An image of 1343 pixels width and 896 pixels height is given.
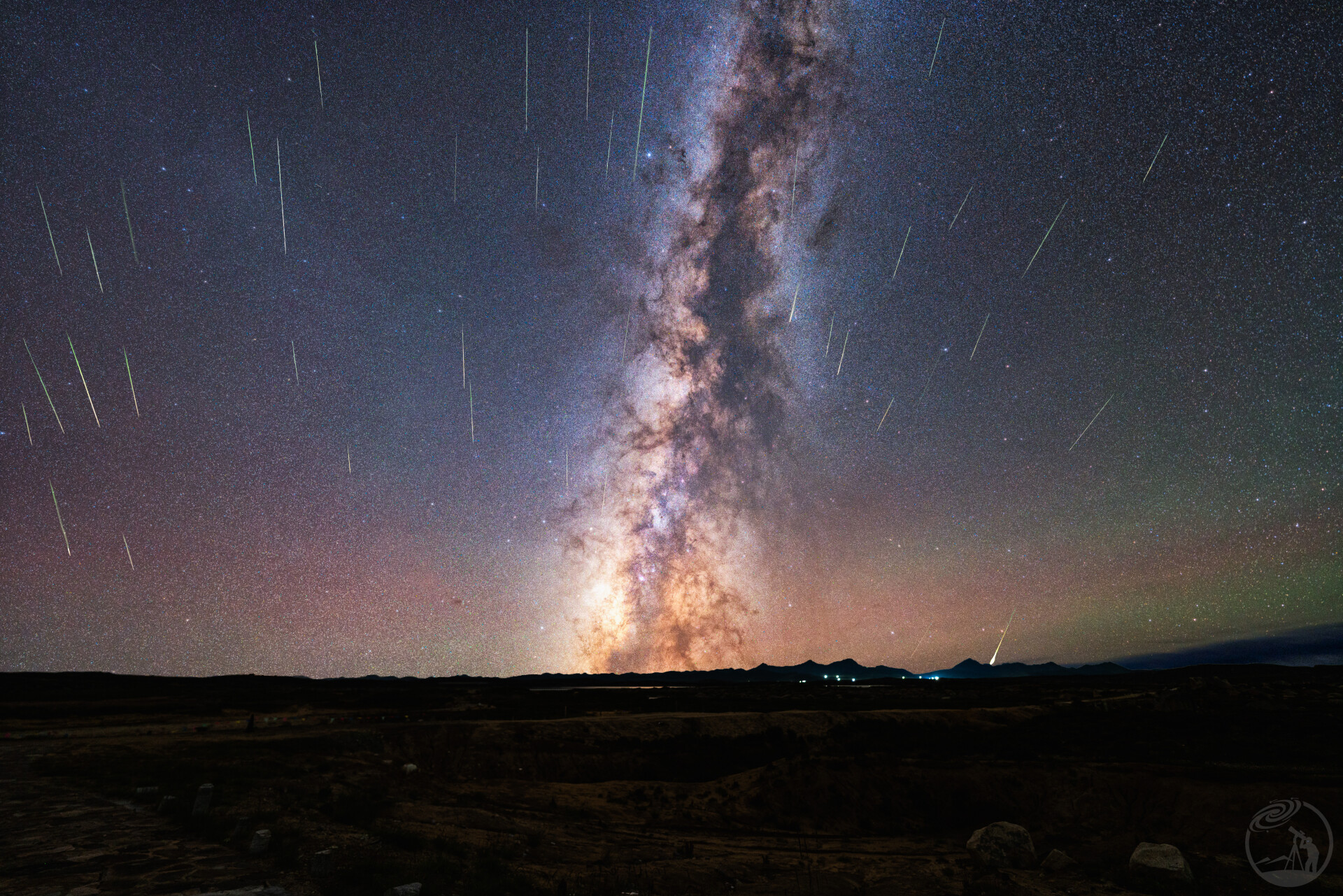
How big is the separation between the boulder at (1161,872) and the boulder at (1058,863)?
5.66ft

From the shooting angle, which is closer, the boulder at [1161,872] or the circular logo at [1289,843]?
the boulder at [1161,872]

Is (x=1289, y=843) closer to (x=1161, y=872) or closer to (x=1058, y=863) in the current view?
(x=1161, y=872)

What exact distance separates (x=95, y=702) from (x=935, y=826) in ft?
251

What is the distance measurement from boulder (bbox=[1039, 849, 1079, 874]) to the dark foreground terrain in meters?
0.31

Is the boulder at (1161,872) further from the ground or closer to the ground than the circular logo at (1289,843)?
further from the ground

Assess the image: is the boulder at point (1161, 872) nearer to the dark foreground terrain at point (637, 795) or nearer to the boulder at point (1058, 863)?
the dark foreground terrain at point (637, 795)

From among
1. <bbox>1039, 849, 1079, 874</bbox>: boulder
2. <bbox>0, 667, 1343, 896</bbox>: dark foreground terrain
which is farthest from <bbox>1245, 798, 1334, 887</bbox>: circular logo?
<bbox>1039, 849, 1079, 874</bbox>: boulder

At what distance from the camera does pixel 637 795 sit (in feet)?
82.0

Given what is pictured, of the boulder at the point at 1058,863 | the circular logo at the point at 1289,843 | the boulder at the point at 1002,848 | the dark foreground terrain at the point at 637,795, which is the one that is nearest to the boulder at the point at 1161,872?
the dark foreground terrain at the point at 637,795

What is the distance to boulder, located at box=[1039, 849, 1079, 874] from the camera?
54.6 feet

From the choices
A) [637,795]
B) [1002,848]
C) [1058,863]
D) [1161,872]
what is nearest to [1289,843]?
[1161,872]

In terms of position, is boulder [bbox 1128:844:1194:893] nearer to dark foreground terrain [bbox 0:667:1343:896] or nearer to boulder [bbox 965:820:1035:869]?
dark foreground terrain [bbox 0:667:1343:896]

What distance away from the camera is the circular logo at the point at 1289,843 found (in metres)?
15.4

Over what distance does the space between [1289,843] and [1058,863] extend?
7687 mm
